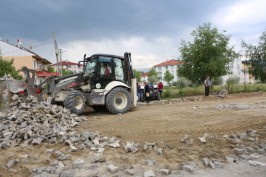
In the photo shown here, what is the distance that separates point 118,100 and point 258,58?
18.4m

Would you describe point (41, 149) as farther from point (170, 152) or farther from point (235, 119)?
point (235, 119)

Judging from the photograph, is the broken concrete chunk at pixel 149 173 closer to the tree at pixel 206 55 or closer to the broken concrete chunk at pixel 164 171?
the broken concrete chunk at pixel 164 171

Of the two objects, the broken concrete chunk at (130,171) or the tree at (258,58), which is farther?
the tree at (258,58)

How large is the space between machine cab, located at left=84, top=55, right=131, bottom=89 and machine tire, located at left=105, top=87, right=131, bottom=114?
1.60 ft

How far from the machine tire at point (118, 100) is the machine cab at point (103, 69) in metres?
0.49

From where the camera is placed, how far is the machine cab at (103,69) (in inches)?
457

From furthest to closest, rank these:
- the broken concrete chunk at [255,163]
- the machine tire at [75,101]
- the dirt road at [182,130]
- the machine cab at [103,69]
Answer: the machine cab at [103,69] < the machine tire at [75,101] < the dirt road at [182,130] < the broken concrete chunk at [255,163]

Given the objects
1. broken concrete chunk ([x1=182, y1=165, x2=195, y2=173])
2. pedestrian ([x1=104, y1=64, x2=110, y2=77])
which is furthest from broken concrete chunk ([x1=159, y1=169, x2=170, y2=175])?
pedestrian ([x1=104, y1=64, x2=110, y2=77])

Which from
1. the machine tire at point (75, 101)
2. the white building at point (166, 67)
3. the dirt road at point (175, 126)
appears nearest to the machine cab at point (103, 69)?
the machine tire at point (75, 101)

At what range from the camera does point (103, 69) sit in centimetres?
1179

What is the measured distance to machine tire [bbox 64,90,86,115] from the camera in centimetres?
1063

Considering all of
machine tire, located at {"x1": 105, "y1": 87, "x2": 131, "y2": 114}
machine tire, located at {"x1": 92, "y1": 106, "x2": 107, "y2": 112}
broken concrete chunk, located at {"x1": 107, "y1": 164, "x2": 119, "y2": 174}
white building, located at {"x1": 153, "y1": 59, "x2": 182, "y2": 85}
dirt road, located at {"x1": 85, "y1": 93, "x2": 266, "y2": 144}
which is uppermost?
white building, located at {"x1": 153, "y1": 59, "x2": 182, "y2": 85}

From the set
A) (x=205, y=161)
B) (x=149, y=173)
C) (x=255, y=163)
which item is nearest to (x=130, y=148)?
(x=149, y=173)

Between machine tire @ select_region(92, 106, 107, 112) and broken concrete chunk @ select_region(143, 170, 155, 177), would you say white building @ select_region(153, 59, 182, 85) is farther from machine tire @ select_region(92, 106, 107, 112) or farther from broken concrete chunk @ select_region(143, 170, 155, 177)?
broken concrete chunk @ select_region(143, 170, 155, 177)
